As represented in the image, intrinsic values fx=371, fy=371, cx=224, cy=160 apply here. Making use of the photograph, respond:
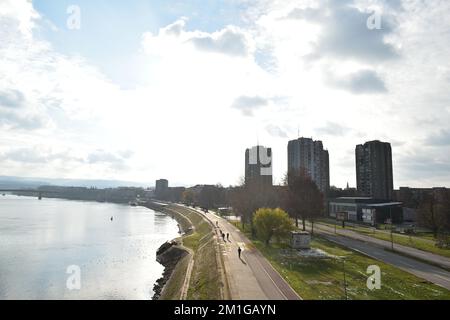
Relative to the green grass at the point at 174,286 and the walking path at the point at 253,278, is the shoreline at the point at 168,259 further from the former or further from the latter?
the walking path at the point at 253,278

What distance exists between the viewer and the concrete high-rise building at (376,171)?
174250 millimetres

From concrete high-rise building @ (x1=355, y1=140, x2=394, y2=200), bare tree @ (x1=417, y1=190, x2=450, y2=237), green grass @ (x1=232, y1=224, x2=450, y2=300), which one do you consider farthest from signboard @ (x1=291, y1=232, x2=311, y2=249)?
concrete high-rise building @ (x1=355, y1=140, x2=394, y2=200)

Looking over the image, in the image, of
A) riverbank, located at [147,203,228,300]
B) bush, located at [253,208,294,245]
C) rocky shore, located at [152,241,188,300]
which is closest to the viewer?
riverbank, located at [147,203,228,300]

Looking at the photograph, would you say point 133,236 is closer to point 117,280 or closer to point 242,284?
point 117,280

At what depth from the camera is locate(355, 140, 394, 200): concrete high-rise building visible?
174 metres

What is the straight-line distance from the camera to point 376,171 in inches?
6954

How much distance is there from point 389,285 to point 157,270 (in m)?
36.9

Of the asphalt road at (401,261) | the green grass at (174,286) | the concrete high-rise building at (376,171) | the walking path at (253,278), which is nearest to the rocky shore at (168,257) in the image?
the green grass at (174,286)

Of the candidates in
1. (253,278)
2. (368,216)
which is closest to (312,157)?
(368,216)

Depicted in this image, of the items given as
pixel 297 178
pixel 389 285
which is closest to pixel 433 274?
pixel 389 285

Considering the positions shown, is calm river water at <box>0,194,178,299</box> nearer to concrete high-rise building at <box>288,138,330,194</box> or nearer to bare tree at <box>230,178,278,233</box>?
bare tree at <box>230,178,278,233</box>

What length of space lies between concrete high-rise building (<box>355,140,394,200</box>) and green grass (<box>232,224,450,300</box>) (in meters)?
131

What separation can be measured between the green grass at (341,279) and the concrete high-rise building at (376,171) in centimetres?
13105

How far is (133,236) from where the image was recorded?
100 meters
